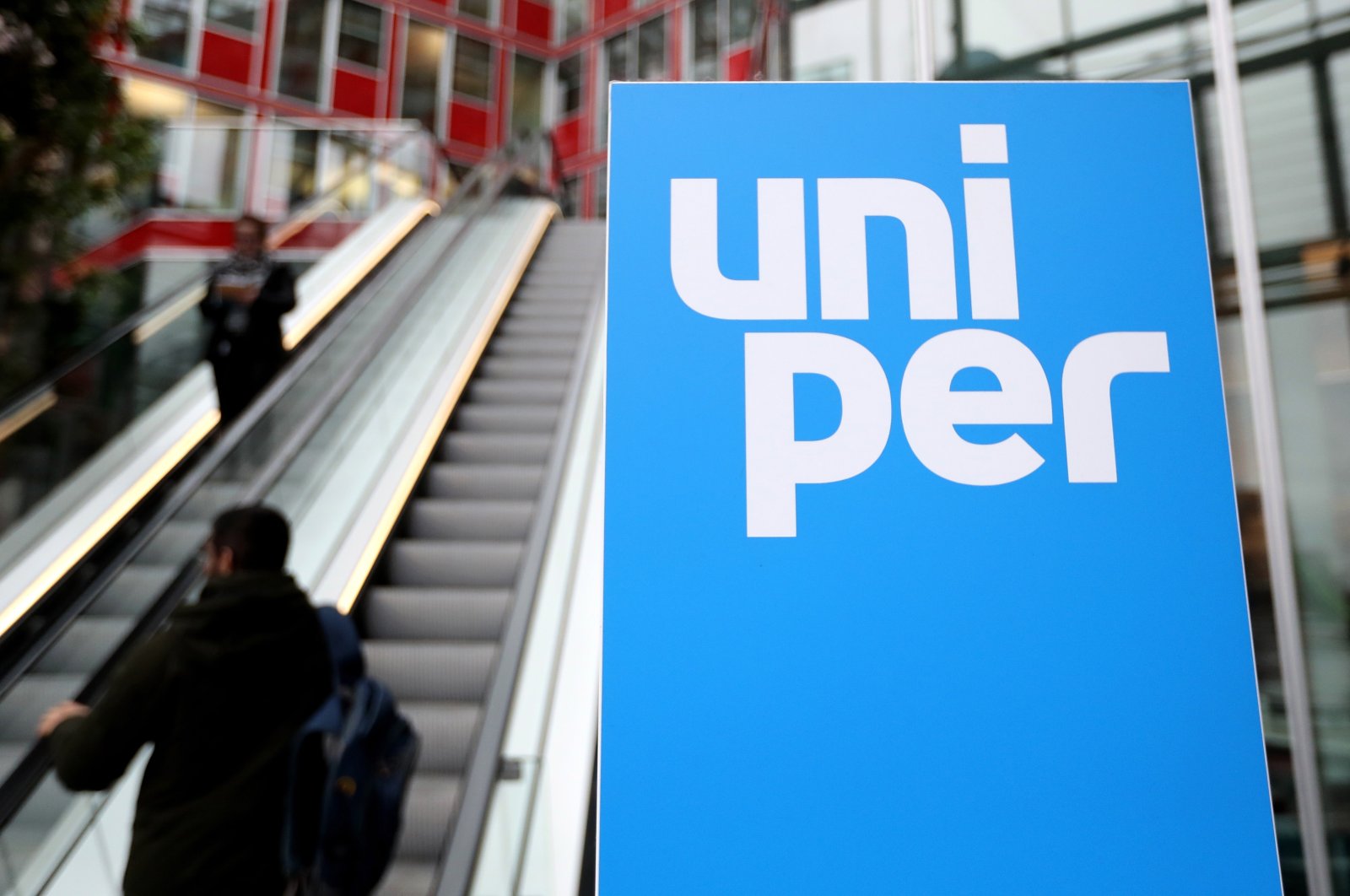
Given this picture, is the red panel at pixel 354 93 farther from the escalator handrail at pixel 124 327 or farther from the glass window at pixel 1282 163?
the glass window at pixel 1282 163

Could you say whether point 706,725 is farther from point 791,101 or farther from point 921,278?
point 791,101

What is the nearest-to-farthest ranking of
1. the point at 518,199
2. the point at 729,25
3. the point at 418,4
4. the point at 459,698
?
the point at 459,698 < the point at 518,199 < the point at 729,25 < the point at 418,4

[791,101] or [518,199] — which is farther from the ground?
[518,199]

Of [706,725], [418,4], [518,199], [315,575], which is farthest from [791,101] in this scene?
[418,4]

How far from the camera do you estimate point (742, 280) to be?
1.17 m

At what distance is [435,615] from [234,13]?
16925 mm

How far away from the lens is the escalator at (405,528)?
3.50m

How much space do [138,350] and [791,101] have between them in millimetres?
6944

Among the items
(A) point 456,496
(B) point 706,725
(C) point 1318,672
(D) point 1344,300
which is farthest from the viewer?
(A) point 456,496

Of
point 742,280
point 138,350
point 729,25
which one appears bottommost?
point 742,280

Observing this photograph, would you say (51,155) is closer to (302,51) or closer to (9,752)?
(9,752)

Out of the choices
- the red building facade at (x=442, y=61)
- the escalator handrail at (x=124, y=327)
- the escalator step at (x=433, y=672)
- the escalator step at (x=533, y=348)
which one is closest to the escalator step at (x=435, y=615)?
the escalator step at (x=433, y=672)

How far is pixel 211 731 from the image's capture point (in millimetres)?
2359

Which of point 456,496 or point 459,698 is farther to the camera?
point 456,496
